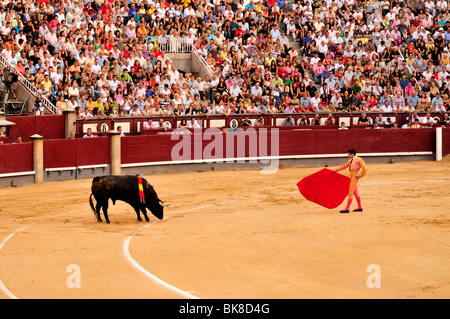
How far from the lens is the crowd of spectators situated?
76.0 feet

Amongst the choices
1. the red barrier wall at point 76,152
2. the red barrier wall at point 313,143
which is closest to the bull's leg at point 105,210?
the red barrier wall at point 76,152

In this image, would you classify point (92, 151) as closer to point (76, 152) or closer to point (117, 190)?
point (76, 152)

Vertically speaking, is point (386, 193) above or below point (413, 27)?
below

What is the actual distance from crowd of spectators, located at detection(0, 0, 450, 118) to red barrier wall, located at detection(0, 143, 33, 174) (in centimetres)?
265

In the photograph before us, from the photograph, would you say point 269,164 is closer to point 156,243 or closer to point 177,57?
point 177,57

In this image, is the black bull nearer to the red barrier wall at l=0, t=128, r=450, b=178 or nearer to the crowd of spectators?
the red barrier wall at l=0, t=128, r=450, b=178

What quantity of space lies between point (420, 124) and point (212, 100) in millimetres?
6210

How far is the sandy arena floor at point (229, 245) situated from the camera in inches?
394

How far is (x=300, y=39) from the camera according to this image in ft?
93.8

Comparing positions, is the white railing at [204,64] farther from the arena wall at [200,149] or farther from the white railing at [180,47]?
the arena wall at [200,149]

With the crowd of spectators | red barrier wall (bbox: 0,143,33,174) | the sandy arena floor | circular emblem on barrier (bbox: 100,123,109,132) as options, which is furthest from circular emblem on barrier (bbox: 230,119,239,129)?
red barrier wall (bbox: 0,143,33,174)

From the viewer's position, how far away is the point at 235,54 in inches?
1034
